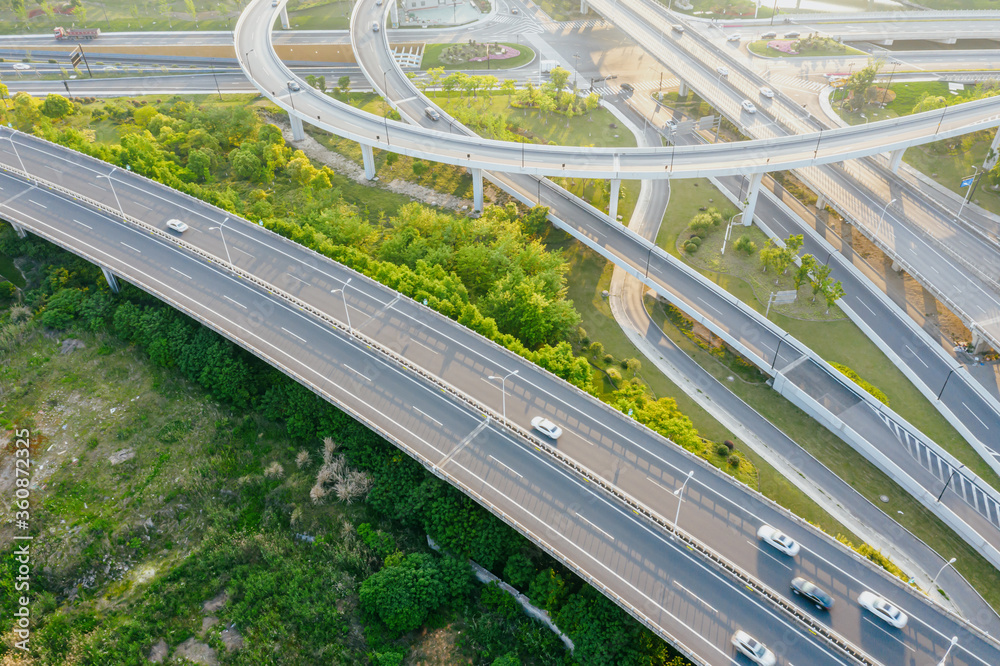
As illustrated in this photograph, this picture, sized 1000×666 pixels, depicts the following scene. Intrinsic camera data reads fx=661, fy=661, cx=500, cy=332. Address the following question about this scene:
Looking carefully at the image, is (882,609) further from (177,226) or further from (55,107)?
(55,107)

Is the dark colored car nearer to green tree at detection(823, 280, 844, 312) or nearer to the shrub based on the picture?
green tree at detection(823, 280, 844, 312)

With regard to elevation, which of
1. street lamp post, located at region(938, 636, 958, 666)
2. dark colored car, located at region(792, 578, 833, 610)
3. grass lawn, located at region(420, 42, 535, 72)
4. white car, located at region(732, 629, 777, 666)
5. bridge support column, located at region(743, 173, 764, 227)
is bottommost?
street lamp post, located at region(938, 636, 958, 666)

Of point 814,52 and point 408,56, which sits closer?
point 814,52

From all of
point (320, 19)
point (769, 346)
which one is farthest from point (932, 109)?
point (320, 19)

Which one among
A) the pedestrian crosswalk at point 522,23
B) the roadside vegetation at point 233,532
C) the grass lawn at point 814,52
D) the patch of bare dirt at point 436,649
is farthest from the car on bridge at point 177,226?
the grass lawn at point 814,52

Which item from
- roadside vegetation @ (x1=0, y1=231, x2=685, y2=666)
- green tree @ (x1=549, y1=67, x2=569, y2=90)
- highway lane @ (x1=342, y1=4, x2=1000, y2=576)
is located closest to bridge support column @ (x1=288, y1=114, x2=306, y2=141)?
highway lane @ (x1=342, y1=4, x2=1000, y2=576)

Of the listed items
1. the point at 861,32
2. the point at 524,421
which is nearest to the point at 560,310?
the point at 524,421
